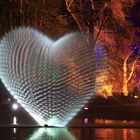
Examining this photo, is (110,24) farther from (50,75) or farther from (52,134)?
(52,134)

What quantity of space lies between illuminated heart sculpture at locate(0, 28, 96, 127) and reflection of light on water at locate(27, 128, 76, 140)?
1.78 ft

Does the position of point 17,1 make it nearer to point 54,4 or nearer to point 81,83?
point 54,4

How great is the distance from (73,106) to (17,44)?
3.51m

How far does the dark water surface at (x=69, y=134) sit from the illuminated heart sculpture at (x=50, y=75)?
804 millimetres

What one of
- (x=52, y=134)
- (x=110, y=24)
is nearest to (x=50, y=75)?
(x=52, y=134)

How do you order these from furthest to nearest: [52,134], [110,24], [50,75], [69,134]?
[110,24] → [50,75] → [69,134] → [52,134]

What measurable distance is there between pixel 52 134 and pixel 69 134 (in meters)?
0.66

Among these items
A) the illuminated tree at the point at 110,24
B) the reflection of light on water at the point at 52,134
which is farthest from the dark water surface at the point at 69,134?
the illuminated tree at the point at 110,24

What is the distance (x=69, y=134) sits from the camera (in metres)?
21.6

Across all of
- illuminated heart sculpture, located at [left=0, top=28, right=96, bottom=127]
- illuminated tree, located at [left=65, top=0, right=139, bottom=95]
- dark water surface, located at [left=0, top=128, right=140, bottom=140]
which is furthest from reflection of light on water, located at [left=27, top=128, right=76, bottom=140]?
illuminated tree, located at [left=65, top=0, right=139, bottom=95]

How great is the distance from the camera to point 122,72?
2106 inches

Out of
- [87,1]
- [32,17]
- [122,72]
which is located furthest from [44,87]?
[122,72]

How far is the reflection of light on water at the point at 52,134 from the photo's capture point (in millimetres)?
20002

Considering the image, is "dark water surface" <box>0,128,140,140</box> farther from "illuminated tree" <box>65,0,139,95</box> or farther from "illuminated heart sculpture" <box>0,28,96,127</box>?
"illuminated tree" <box>65,0,139,95</box>
